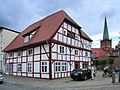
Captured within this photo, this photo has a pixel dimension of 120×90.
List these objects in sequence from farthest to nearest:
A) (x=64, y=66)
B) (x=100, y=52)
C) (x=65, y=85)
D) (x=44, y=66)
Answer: (x=100, y=52)
(x=64, y=66)
(x=44, y=66)
(x=65, y=85)

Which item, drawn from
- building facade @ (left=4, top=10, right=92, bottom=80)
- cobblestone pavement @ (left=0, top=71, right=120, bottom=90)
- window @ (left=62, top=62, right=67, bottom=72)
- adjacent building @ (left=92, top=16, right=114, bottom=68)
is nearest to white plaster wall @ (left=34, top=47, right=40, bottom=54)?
building facade @ (left=4, top=10, right=92, bottom=80)

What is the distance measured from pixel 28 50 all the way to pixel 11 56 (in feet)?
28.2

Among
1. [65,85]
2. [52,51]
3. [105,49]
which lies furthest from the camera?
[105,49]

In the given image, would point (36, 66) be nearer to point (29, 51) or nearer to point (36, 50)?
point (36, 50)

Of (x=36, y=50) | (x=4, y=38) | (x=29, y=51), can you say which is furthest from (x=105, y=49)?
(x=36, y=50)

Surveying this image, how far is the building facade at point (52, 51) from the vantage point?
92.7ft

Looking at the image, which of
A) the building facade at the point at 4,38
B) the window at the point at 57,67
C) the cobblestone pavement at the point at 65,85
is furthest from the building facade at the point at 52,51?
the building facade at the point at 4,38

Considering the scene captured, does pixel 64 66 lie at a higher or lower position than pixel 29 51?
lower

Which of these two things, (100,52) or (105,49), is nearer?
(100,52)

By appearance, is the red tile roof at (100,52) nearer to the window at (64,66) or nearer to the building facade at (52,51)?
the building facade at (52,51)

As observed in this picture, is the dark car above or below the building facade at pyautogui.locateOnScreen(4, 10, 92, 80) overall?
below

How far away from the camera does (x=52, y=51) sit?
2809 centimetres

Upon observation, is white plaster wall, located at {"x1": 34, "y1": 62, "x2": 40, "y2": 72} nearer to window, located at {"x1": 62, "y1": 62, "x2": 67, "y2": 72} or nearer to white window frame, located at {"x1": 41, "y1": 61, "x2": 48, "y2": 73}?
white window frame, located at {"x1": 41, "y1": 61, "x2": 48, "y2": 73}

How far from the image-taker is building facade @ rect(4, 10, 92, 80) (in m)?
28.3
